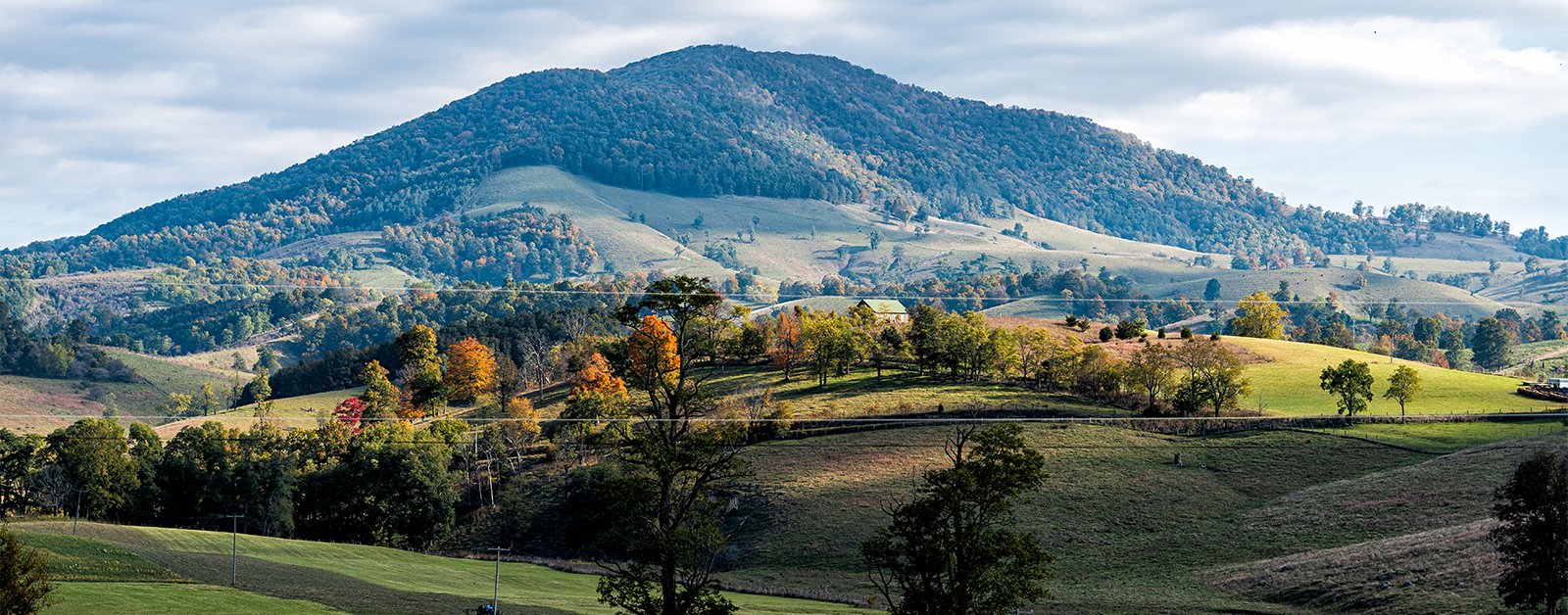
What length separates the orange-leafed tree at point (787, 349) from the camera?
12988 centimetres

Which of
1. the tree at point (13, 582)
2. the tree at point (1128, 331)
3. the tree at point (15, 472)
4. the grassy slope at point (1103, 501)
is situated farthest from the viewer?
the tree at point (1128, 331)

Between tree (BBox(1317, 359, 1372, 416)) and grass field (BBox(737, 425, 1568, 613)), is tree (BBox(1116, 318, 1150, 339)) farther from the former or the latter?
grass field (BBox(737, 425, 1568, 613))

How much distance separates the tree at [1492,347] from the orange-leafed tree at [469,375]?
153178 mm

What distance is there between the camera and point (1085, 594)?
198 feet

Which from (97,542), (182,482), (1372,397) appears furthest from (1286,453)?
(182,482)

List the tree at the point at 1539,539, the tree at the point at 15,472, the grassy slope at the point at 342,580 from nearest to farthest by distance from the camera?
the tree at the point at 1539,539 < the grassy slope at the point at 342,580 < the tree at the point at 15,472

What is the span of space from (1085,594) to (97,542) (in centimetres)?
5271

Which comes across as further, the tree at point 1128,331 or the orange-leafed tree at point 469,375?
the orange-leafed tree at point 469,375

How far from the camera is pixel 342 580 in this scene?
63.8 meters

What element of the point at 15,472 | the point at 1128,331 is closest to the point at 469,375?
the point at 15,472

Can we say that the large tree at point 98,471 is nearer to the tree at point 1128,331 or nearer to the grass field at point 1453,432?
the grass field at point 1453,432

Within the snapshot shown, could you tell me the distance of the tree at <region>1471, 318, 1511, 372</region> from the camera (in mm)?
189000

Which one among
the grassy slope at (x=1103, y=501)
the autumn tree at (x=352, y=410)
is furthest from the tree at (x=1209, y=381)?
the autumn tree at (x=352, y=410)

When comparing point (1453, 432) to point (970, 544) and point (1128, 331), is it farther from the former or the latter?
point (970, 544)
